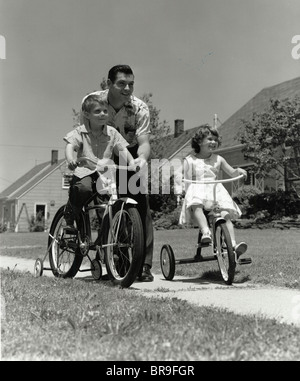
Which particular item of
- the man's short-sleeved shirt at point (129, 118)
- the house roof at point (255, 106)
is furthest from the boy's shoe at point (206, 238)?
the house roof at point (255, 106)

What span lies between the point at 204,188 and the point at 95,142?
3.99ft

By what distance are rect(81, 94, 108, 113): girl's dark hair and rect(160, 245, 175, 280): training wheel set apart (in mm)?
1604

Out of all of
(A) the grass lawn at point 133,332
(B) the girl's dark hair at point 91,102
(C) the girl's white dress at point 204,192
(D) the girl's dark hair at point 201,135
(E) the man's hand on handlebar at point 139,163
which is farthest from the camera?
(D) the girl's dark hair at point 201,135

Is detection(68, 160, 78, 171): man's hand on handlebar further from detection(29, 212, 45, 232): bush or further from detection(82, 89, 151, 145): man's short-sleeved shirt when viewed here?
detection(29, 212, 45, 232): bush

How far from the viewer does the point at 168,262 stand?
218 inches

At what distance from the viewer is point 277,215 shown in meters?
21.8

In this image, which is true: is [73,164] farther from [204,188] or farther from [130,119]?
[204,188]

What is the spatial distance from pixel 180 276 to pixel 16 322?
3.21 metres

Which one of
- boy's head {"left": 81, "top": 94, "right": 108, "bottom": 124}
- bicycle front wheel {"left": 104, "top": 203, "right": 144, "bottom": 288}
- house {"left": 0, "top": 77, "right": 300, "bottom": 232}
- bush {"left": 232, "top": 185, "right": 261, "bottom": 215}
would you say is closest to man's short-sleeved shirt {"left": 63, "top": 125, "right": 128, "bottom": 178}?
boy's head {"left": 81, "top": 94, "right": 108, "bottom": 124}

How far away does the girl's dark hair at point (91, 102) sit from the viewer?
15.9 feet

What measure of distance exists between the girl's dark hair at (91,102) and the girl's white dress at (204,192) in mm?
1158

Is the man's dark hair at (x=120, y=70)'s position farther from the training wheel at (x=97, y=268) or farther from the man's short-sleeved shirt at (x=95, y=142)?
the training wheel at (x=97, y=268)

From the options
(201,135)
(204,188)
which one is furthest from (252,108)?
(204,188)
